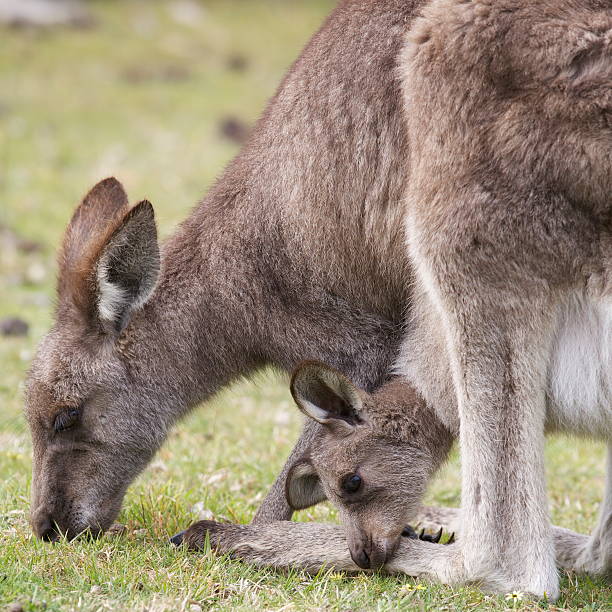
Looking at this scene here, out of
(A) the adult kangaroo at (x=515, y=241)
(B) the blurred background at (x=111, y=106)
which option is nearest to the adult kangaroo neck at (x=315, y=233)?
(A) the adult kangaroo at (x=515, y=241)

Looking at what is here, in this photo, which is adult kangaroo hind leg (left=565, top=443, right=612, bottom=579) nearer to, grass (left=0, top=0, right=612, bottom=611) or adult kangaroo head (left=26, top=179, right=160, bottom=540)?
grass (left=0, top=0, right=612, bottom=611)

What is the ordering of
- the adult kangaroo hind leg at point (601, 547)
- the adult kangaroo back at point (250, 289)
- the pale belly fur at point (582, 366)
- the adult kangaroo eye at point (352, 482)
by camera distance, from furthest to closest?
the adult kangaroo hind leg at point (601, 547)
the adult kangaroo back at point (250, 289)
the adult kangaroo eye at point (352, 482)
the pale belly fur at point (582, 366)

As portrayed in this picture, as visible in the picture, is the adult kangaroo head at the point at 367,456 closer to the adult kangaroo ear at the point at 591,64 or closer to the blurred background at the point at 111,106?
the adult kangaroo ear at the point at 591,64

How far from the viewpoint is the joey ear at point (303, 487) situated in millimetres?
4414

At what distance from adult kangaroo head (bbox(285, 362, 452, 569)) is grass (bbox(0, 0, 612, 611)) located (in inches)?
8.8

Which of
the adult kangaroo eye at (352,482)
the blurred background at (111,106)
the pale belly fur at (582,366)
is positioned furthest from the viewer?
the blurred background at (111,106)

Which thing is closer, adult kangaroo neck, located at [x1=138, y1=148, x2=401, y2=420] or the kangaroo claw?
the kangaroo claw

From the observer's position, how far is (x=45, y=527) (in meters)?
4.35

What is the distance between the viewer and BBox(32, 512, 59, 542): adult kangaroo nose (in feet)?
14.2

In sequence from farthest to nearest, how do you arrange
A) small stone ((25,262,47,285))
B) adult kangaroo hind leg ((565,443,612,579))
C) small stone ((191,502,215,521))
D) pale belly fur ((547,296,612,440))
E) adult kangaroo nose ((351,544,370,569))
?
small stone ((25,262,47,285)), small stone ((191,502,215,521)), adult kangaroo hind leg ((565,443,612,579)), adult kangaroo nose ((351,544,370,569)), pale belly fur ((547,296,612,440))

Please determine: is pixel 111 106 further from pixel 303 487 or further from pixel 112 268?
pixel 303 487

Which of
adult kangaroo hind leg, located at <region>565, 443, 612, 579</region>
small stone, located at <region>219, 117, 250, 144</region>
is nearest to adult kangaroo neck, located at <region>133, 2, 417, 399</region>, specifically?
adult kangaroo hind leg, located at <region>565, 443, 612, 579</region>

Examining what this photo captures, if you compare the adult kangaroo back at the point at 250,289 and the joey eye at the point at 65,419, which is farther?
the joey eye at the point at 65,419

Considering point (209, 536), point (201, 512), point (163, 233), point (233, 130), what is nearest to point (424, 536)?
point (209, 536)
